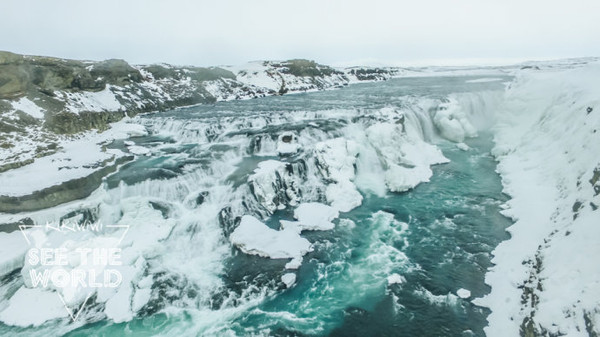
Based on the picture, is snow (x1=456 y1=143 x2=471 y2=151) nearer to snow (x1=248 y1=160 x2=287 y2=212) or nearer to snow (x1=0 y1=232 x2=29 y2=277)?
snow (x1=248 y1=160 x2=287 y2=212)

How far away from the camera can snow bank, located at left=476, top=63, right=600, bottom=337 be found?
810 cm

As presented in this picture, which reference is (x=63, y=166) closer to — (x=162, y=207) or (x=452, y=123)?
(x=162, y=207)

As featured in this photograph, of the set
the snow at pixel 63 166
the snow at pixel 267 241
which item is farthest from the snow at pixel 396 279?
the snow at pixel 63 166

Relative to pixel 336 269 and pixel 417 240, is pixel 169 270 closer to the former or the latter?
pixel 336 269

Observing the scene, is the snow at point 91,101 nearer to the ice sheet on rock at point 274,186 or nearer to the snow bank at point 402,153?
the ice sheet on rock at point 274,186

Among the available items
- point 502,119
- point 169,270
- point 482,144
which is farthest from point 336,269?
point 502,119

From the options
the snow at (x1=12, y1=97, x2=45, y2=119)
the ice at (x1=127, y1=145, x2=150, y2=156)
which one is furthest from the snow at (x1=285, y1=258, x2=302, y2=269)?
the snow at (x1=12, y1=97, x2=45, y2=119)

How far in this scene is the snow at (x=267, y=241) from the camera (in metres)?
13.5

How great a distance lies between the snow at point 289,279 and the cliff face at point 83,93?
57.2 feet

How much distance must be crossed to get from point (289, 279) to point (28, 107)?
2930 cm

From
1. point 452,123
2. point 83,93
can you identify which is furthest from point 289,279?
point 83,93

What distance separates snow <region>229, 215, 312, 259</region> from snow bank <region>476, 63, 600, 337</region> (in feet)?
22.8

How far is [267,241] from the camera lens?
14.0m

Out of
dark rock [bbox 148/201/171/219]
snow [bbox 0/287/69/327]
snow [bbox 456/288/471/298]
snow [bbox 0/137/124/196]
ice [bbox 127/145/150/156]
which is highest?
ice [bbox 127/145/150/156]
